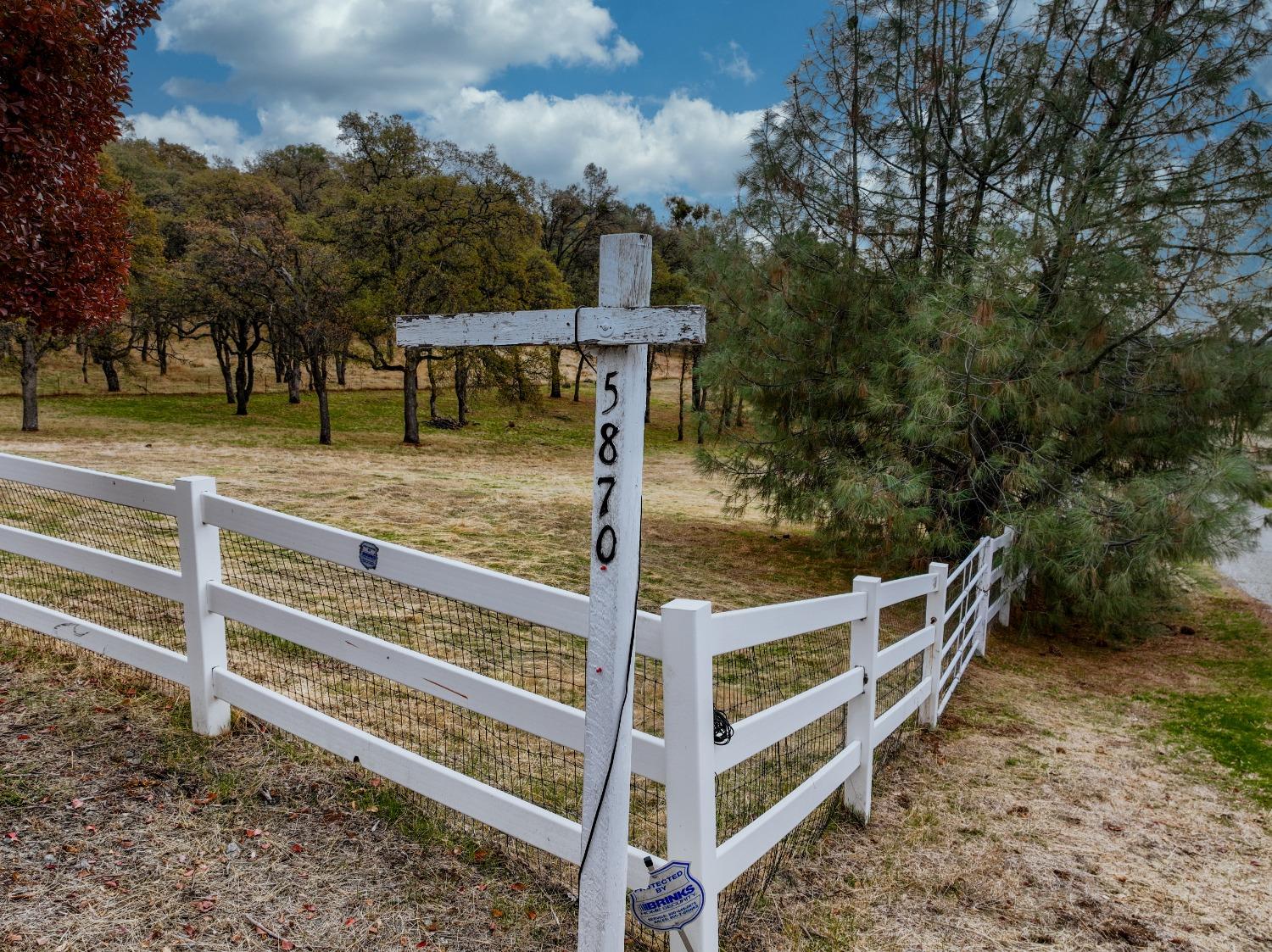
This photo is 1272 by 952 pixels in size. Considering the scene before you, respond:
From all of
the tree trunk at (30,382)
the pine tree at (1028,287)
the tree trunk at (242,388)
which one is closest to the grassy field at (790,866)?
the pine tree at (1028,287)

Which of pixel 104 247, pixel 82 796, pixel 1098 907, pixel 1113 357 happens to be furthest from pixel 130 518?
pixel 1113 357

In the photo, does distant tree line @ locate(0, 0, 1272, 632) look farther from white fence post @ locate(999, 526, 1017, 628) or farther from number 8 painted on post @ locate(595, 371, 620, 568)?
number 8 painted on post @ locate(595, 371, 620, 568)

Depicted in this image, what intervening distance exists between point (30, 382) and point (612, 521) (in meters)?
24.0

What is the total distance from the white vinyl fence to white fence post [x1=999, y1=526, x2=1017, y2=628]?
3.98 meters

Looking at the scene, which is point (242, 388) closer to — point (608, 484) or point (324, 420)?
point (324, 420)

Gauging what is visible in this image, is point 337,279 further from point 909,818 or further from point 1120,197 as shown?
point 909,818

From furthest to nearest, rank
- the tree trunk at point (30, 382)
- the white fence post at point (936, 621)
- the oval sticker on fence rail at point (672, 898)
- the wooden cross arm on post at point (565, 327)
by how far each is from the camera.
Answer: the tree trunk at point (30, 382), the white fence post at point (936, 621), the oval sticker on fence rail at point (672, 898), the wooden cross arm on post at point (565, 327)

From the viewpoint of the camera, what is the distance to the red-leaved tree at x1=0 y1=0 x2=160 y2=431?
4.12m

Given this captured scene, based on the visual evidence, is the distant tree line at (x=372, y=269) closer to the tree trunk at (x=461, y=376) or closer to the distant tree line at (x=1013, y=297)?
the tree trunk at (x=461, y=376)

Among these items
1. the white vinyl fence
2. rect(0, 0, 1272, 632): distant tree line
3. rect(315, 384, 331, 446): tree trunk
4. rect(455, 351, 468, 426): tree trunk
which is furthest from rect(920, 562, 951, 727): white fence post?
rect(315, 384, 331, 446): tree trunk

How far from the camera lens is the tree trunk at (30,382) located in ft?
66.9

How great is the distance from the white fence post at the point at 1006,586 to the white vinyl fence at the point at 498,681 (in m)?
3.98

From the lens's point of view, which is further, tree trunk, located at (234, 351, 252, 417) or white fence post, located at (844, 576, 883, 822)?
tree trunk, located at (234, 351, 252, 417)

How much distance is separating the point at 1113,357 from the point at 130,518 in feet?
35.8
